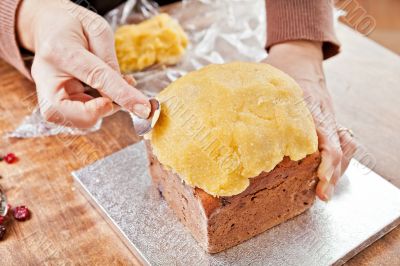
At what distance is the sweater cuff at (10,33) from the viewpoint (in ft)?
4.71

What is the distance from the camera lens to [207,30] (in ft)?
6.28

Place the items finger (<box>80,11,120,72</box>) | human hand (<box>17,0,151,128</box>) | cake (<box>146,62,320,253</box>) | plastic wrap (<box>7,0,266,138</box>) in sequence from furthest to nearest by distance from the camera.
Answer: plastic wrap (<box>7,0,266,138</box>) < finger (<box>80,11,120,72</box>) < human hand (<box>17,0,151,128</box>) < cake (<box>146,62,320,253</box>)

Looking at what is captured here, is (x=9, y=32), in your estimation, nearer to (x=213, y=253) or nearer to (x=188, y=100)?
(x=188, y=100)

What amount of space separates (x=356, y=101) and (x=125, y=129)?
0.73 metres

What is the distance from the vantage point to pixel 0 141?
4.78ft

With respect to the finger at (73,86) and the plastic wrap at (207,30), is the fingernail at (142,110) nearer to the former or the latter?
the finger at (73,86)

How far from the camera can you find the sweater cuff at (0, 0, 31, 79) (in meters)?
1.44

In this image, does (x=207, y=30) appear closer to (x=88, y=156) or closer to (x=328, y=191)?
(x=88, y=156)

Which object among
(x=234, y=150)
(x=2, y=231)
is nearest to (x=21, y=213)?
(x=2, y=231)

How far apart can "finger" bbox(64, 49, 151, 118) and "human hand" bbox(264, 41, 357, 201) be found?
0.41 meters

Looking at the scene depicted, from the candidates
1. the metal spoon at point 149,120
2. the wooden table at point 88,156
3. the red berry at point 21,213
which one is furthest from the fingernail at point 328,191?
the red berry at point 21,213

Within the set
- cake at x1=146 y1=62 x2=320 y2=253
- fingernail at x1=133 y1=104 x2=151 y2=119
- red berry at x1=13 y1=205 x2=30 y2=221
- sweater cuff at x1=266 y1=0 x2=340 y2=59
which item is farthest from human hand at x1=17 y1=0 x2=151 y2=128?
sweater cuff at x1=266 y1=0 x2=340 y2=59

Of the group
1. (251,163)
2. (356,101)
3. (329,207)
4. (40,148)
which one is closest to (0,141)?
(40,148)

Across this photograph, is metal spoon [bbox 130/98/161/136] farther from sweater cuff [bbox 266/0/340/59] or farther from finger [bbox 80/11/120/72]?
sweater cuff [bbox 266/0/340/59]
